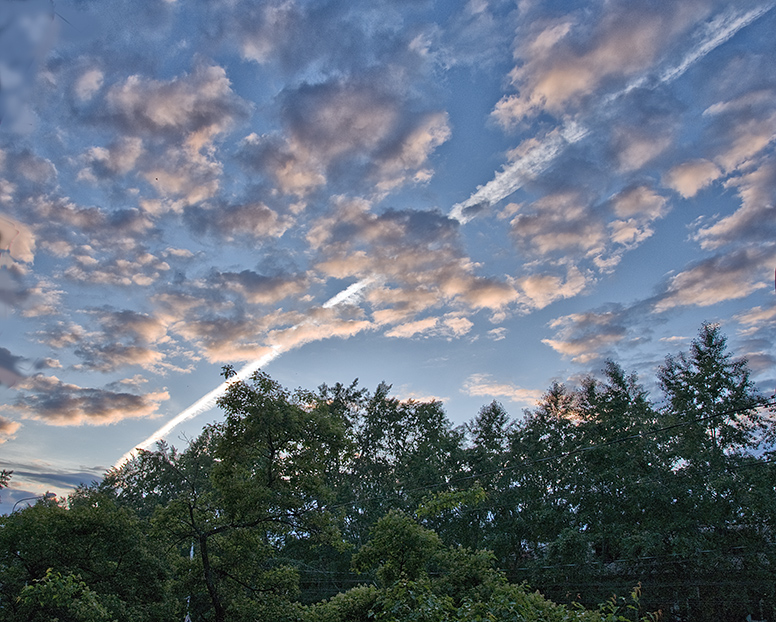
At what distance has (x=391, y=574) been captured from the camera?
12.4m

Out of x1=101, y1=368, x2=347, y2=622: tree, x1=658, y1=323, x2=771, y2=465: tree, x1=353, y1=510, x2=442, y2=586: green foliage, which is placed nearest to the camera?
x1=353, y1=510, x2=442, y2=586: green foliage

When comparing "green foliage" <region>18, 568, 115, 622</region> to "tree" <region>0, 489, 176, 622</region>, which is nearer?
"green foliage" <region>18, 568, 115, 622</region>

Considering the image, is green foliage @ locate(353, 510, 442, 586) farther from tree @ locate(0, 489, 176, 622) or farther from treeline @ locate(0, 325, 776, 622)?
tree @ locate(0, 489, 176, 622)

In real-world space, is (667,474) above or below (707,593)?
above

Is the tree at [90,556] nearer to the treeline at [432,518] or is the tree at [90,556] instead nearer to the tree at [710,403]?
the treeline at [432,518]

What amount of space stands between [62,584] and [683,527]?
30.8 m

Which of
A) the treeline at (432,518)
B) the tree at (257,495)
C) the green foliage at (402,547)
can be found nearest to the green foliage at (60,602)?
the treeline at (432,518)

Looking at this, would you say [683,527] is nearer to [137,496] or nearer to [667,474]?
[667,474]

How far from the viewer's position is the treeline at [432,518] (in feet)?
41.2

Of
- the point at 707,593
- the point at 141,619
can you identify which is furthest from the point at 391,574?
the point at 707,593

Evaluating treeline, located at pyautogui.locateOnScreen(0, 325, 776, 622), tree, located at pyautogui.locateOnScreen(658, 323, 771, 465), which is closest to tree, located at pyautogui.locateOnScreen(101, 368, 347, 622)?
treeline, located at pyautogui.locateOnScreen(0, 325, 776, 622)

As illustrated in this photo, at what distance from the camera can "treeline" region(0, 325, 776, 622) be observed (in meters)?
12.5

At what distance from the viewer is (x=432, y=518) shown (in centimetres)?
3591

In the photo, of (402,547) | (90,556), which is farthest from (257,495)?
(90,556)
